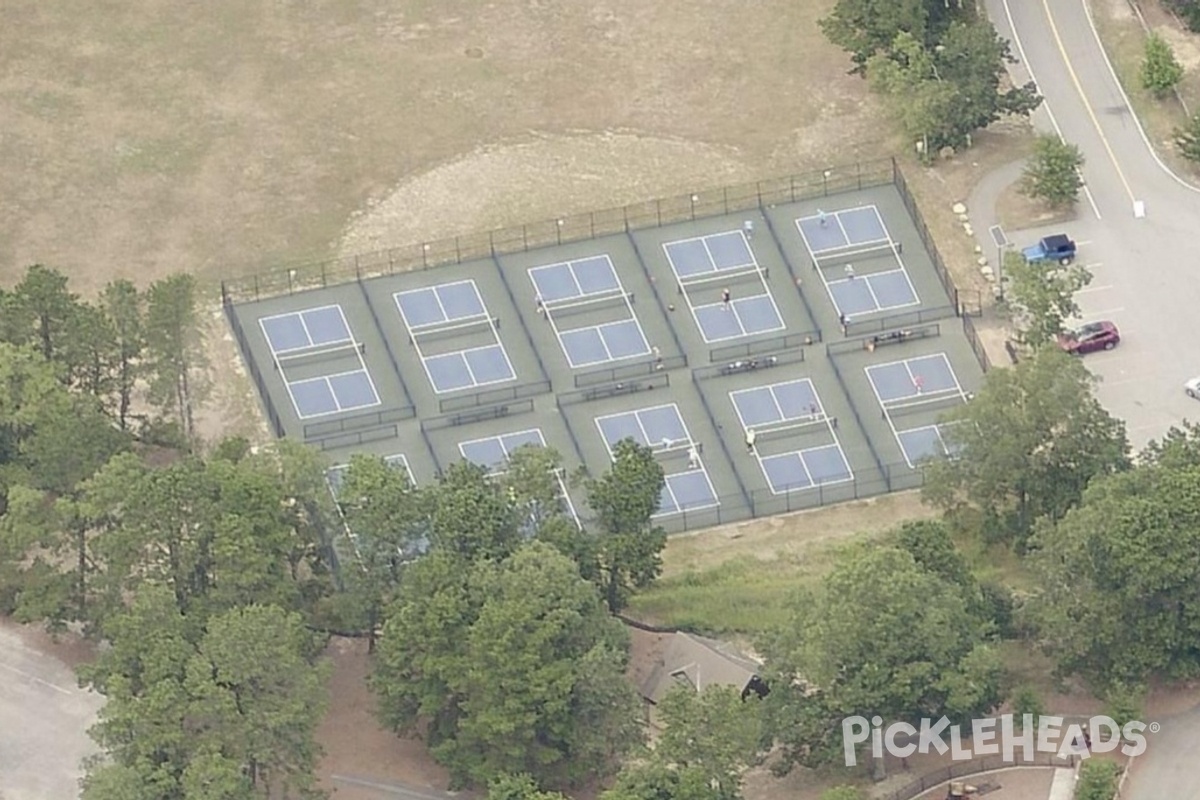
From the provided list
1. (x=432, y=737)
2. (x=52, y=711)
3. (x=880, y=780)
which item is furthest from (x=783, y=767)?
(x=52, y=711)

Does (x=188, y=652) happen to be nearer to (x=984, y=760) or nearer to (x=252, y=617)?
(x=252, y=617)

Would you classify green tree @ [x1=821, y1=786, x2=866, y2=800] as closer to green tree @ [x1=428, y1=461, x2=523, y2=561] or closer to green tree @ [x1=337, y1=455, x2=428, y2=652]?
green tree @ [x1=428, y1=461, x2=523, y2=561]

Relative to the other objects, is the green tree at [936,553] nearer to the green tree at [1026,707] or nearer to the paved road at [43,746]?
the green tree at [1026,707]

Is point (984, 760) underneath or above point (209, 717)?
underneath

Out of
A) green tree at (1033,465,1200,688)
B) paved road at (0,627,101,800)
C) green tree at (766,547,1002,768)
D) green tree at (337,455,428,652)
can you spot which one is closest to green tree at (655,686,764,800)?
green tree at (766,547,1002,768)

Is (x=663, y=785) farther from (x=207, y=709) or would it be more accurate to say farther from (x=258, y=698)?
(x=207, y=709)

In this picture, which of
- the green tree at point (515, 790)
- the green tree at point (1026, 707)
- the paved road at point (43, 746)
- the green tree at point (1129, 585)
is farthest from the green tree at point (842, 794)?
the paved road at point (43, 746)
